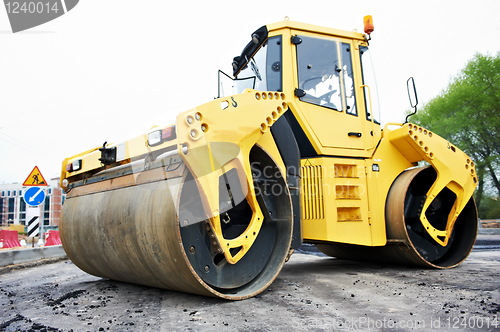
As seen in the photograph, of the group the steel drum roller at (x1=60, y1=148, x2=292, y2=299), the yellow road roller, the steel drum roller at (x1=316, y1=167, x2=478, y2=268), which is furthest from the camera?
the steel drum roller at (x1=316, y1=167, x2=478, y2=268)

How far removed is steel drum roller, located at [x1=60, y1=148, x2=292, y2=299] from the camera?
2781mm

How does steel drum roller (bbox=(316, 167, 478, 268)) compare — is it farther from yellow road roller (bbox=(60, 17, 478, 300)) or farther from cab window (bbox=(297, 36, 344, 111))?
cab window (bbox=(297, 36, 344, 111))

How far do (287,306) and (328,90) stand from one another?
270 centimetres

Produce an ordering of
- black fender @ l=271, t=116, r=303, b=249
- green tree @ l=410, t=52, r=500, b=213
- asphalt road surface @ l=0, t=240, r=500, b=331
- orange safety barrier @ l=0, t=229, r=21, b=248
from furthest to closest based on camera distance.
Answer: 1. green tree @ l=410, t=52, r=500, b=213
2. orange safety barrier @ l=0, t=229, r=21, b=248
3. black fender @ l=271, t=116, r=303, b=249
4. asphalt road surface @ l=0, t=240, r=500, b=331

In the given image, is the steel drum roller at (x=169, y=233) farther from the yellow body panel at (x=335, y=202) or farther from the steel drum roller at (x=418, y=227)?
the steel drum roller at (x=418, y=227)

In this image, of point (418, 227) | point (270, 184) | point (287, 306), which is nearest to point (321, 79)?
point (270, 184)

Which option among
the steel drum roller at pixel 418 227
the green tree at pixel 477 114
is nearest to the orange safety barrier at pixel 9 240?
the steel drum roller at pixel 418 227

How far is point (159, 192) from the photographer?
2.87 meters

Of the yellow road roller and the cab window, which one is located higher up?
the cab window

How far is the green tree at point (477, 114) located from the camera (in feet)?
82.9

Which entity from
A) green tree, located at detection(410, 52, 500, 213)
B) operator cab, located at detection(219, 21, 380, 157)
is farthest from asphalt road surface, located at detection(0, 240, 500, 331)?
green tree, located at detection(410, 52, 500, 213)

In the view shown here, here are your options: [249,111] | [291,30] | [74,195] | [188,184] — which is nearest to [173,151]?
[188,184]

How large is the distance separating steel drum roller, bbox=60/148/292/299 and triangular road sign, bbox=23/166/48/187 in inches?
210

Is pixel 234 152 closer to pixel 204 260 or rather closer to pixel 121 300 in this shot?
pixel 204 260
